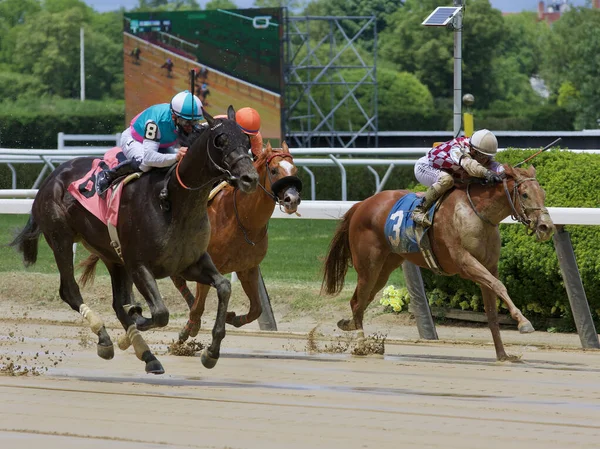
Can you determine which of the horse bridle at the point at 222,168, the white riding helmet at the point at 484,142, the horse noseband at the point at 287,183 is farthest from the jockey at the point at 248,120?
the white riding helmet at the point at 484,142

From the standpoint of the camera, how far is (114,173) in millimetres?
6945

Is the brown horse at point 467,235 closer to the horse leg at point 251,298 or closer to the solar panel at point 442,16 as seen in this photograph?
the horse leg at point 251,298

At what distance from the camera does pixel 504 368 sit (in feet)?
23.1

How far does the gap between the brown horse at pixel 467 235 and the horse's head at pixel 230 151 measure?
6.10 feet

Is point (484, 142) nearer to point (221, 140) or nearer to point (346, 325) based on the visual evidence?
point (346, 325)

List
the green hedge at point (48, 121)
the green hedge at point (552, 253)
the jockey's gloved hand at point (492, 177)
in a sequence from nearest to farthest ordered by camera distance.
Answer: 1. the jockey's gloved hand at point (492, 177)
2. the green hedge at point (552, 253)
3. the green hedge at point (48, 121)

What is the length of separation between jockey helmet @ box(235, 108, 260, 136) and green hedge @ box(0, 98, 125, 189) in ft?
104

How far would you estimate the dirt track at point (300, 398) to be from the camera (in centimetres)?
483

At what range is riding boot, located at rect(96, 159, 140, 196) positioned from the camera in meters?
6.89

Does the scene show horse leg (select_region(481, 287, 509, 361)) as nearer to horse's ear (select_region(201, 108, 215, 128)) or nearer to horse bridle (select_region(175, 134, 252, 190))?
horse bridle (select_region(175, 134, 252, 190))

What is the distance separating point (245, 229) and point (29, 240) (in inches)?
53.0

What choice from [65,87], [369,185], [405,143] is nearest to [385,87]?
[65,87]

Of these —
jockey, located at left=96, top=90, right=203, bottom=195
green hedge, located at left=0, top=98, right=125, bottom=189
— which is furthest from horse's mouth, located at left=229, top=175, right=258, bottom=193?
green hedge, located at left=0, top=98, right=125, bottom=189

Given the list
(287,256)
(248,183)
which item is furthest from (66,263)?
(287,256)
